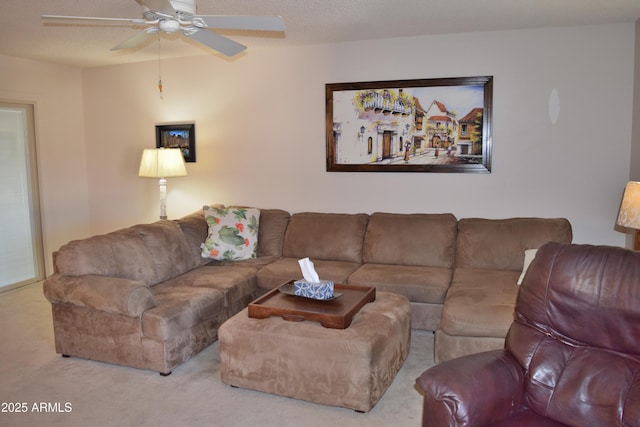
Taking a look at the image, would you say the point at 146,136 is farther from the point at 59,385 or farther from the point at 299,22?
the point at 59,385

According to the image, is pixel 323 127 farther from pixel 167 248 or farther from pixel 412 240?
pixel 167 248

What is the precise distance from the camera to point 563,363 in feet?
6.68

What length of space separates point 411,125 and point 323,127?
0.86m

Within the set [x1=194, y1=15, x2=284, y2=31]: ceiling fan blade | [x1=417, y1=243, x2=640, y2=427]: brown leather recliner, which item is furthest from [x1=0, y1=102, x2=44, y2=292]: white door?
[x1=417, y1=243, x2=640, y2=427]: brown leather recliner

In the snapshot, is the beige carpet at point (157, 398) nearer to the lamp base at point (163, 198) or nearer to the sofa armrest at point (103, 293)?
the sofa armrest at point (103, 293)

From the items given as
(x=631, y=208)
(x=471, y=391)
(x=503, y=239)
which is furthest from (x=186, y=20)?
(x=503, y=239)

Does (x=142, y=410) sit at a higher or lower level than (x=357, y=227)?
lower

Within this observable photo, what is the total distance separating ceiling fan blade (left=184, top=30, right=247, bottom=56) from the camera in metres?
2.79

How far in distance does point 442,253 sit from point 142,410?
2.59 meters

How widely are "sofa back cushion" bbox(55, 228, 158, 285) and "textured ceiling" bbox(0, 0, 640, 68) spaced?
163cm

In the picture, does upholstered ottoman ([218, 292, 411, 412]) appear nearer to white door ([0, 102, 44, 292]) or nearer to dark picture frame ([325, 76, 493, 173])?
dark picture frame ([325, 76, 493, 173])

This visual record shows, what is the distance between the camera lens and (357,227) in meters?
4.55

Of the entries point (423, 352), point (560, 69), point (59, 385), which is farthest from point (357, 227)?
point (59, 385)

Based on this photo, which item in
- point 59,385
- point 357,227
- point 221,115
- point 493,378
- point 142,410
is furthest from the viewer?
point 221,115
